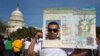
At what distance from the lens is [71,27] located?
632 centimetres

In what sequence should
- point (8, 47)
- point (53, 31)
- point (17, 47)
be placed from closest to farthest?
point (53, 31) → point (8, 47) → point (17, 47)

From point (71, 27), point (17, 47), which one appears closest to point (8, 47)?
point (17, 47)

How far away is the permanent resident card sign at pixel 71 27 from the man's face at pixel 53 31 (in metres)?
0.05

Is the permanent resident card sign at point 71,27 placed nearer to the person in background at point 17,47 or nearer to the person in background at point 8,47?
the person in background at point 8,47

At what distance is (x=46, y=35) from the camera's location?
6.30 meters

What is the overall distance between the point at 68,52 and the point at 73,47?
131 millimetres

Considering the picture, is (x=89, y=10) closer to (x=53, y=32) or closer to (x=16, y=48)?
(x=53, y=32)

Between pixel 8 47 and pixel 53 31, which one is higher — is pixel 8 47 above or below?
below

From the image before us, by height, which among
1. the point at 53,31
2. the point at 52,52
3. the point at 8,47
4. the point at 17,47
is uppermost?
the point at 53,31

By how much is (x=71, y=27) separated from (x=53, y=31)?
31cm

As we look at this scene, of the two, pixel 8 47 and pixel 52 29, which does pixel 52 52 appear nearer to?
pixel 52 29

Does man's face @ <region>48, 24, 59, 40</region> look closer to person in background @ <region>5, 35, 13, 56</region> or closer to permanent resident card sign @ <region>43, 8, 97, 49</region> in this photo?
permanent resident card sign @ <region>43, 8, 97, 49</region>

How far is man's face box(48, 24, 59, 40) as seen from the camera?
621 cm

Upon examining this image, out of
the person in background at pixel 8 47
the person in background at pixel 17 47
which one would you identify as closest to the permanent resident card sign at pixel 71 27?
the person in background at pixel 8 47
